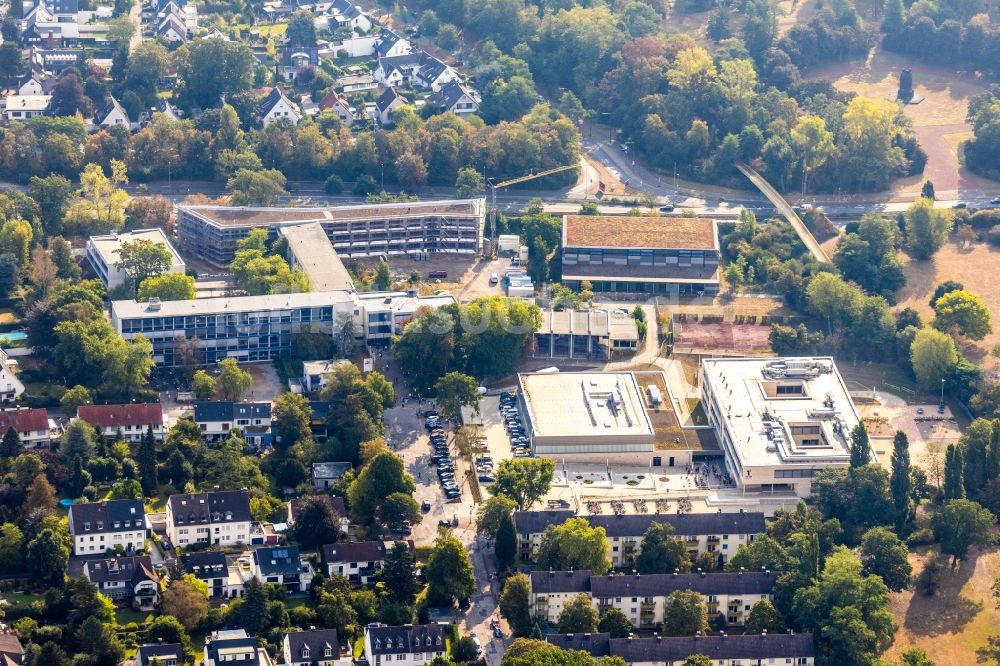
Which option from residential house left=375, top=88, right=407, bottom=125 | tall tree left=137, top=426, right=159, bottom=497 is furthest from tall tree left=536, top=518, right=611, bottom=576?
residential house left=375, top=88, right=407, bottom=125

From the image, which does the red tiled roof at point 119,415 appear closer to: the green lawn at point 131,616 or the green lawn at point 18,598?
the green lawn at point 18,598

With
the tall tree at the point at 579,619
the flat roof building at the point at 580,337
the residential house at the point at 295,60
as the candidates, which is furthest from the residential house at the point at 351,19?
the tall tree at the point at 579,619

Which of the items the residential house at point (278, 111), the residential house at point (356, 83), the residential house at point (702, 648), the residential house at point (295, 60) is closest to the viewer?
the residential house at point (702, 648)

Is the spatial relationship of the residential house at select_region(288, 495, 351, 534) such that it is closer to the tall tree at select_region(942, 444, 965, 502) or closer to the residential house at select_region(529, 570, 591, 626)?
the residential house at select_region(529, 570, 591, 626)

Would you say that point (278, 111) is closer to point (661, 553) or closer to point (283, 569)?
point (283, 569)

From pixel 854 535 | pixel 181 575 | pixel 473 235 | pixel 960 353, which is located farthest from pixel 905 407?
pixel 181 575

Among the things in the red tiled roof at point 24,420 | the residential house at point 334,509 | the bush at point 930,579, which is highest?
the red tiled roof at point 24,420
